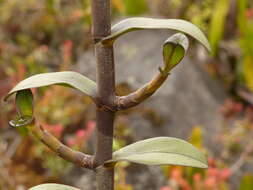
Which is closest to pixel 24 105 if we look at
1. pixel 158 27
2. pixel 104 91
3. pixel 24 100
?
pixel 24 100

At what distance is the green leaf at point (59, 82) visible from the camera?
64cm

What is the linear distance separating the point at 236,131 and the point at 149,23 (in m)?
1.80

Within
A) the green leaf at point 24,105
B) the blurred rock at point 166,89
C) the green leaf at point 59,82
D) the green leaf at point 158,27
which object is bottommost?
the blurred rock at point 166,89

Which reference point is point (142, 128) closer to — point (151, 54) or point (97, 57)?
point (151, 54)

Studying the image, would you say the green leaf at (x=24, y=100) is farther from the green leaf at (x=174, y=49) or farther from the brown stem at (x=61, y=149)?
the green leaf at (x=174, y=49)

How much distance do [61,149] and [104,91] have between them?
0.40ft

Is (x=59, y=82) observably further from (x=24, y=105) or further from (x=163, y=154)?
(x=163, y=154)

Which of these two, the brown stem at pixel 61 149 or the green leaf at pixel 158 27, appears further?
the brown stem at pixel 61 149

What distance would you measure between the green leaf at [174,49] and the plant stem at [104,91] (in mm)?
82

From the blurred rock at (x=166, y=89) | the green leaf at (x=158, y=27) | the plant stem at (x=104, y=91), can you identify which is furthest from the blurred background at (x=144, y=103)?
the green leaf at (x=158, y=27)

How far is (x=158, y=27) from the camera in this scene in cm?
62

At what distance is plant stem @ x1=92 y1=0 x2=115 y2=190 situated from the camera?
2.15 feet

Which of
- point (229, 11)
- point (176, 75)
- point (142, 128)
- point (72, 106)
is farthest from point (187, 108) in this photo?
point (229, 11)

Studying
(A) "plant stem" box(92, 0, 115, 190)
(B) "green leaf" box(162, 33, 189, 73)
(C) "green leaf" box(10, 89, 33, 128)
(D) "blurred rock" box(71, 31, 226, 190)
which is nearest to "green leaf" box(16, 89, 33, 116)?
(C) "green leaf" box(10, 89, 33, 128)
